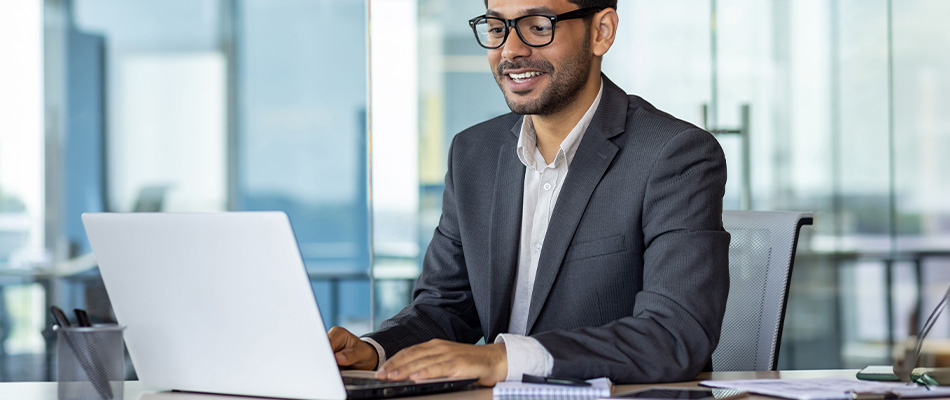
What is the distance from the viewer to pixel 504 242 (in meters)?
1.83

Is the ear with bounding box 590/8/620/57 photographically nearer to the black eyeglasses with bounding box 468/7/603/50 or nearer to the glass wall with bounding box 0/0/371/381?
the black eyeglasses with bounding box 468/7/603/50

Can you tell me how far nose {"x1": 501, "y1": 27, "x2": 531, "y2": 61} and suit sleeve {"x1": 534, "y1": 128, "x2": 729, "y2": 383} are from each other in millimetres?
330

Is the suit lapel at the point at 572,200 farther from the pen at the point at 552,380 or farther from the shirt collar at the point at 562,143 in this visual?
the pen at the point at 552,380

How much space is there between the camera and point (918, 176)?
4.25 meters

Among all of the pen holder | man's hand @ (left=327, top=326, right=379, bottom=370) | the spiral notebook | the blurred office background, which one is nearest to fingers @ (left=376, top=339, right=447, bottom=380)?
the spiral notebook

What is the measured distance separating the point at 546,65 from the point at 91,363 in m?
0.99

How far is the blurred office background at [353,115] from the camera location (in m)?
3.97

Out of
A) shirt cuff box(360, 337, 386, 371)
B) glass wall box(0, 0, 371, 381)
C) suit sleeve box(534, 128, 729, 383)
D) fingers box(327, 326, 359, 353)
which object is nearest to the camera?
suit sleeve box(534, 128, 729, 383)

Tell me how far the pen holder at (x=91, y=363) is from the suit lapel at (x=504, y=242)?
0.76m

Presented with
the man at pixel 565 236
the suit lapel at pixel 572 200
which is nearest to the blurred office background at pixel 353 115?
the man at pixel 565 236

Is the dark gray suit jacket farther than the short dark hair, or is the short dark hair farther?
the short dark hair

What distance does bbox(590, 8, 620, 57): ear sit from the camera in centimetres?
190

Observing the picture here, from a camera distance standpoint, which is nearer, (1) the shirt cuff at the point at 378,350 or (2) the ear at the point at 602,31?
(1) the shirt cuff at the point at 378,350

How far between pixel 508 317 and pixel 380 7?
7.95 feet
